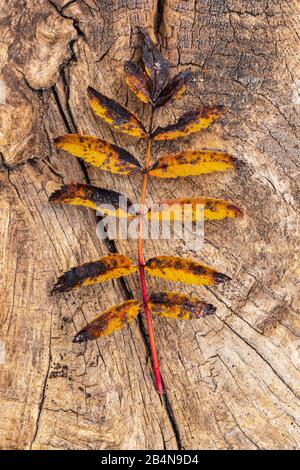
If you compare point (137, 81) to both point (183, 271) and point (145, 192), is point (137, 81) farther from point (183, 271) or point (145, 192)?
point (183, 271)

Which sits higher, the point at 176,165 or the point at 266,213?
the point at 176,165

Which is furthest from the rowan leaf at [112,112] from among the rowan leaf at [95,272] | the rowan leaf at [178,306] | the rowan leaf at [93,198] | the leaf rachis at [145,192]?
the rowan leaf at [178,306]

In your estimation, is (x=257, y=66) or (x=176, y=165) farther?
(x=257, y=66)

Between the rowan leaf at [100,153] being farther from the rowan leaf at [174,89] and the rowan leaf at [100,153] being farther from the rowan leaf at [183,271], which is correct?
the rowan leaf at [183,271]

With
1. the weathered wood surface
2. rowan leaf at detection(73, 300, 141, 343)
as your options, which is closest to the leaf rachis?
rowan leaf at detection(73, 300, 141, 343)

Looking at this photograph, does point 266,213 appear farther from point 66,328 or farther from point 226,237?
point 66,328

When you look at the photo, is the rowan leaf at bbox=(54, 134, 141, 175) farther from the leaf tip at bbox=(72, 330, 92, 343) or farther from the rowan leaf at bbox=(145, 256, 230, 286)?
the leaf tip at bbox=(72, 330, 92, 343)

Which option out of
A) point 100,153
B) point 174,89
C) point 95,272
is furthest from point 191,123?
point 95,272
